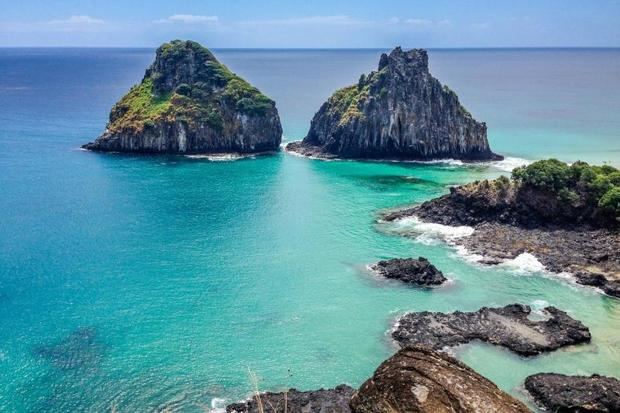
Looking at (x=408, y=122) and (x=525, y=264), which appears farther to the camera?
(x=408, y=122)

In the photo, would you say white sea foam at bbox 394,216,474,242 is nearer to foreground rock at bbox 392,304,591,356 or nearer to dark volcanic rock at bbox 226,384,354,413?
foreground rock at bbox 392,304,591,356

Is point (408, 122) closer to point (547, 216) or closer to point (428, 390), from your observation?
point (547, 216)

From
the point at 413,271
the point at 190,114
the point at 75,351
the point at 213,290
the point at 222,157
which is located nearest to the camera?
the point at 75,351

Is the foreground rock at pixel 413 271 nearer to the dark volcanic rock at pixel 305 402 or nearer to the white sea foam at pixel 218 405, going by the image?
the dark volcanic rock at pixel 305 402

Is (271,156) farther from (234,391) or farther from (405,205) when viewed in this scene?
(234,391)

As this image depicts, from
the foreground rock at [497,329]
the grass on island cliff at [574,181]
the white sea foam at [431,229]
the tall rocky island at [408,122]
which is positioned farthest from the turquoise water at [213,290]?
the grass on island cliff at [574,181]

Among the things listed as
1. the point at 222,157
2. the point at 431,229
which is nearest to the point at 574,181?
the point at 431,229

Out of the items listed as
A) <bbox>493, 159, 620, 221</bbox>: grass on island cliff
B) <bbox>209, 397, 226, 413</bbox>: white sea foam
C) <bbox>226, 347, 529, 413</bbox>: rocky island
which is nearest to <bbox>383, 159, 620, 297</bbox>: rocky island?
<bbox>493, 159, 620, 221</bbox>: grass on island cliff
